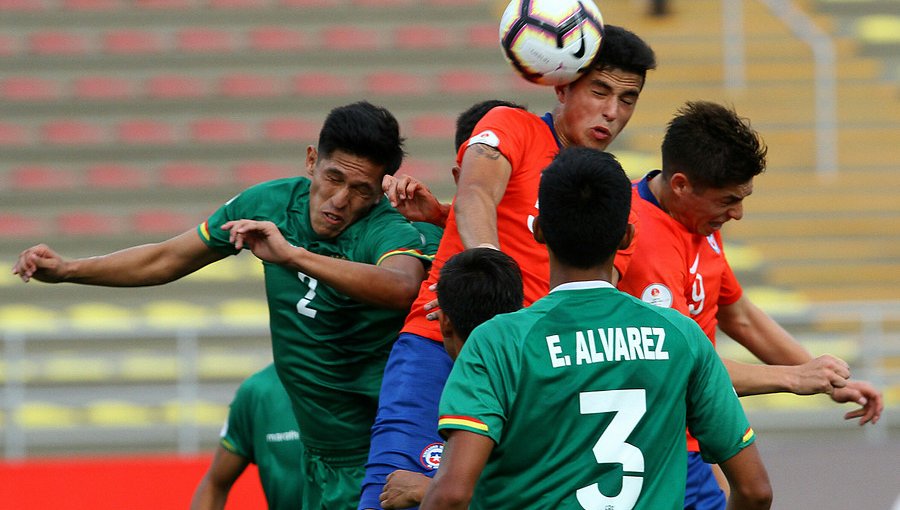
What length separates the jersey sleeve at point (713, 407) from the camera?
3.16m

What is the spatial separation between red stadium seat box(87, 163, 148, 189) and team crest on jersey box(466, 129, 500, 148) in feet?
31.1

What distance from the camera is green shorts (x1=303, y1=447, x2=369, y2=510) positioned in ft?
16.2

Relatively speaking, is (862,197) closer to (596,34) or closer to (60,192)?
(60,192)

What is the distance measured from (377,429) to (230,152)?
9520 mm

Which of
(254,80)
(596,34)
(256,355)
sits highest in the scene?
(254,80)

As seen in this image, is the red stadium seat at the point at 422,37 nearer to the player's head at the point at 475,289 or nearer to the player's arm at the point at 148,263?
the player's arm at the point at 148,263

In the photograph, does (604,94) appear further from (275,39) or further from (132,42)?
(132,42)

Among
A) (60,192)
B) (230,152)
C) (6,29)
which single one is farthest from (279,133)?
(6,29)

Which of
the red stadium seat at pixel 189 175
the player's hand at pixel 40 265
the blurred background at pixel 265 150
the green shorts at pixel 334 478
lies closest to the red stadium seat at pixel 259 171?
the blurred background at pixel 265 150

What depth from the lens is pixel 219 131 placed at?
13445mm

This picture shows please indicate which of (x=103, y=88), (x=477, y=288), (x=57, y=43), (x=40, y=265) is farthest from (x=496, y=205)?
(x=57, y=43)

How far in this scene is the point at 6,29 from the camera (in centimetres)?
1399

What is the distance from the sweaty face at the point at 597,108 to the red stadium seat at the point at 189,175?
30.2ft

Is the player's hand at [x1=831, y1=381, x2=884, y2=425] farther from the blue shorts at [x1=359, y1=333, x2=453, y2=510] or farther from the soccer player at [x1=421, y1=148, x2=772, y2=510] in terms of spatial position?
the blue shorts at [x1=359, y1=333, x2=453, y2=510]
